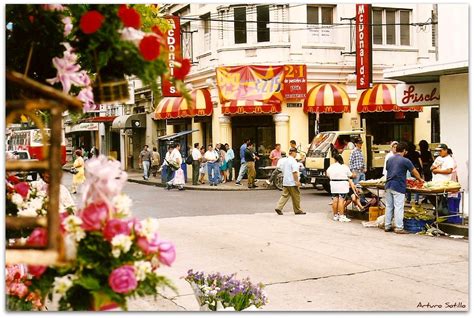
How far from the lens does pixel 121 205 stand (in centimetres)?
283

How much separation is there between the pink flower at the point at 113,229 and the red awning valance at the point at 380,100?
24206 millimetres

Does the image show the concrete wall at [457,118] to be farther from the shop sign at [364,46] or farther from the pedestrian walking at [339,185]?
the shop sign at [364,46]

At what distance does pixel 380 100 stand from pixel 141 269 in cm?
2428

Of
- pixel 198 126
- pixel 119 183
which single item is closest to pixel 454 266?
pixel 119 183

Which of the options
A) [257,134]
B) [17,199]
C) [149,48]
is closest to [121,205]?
[149,48]

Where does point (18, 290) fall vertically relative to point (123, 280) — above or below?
below

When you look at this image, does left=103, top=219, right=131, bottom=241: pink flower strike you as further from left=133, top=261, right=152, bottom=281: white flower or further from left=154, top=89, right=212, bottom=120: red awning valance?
left=154, top=89, right=212, bottom=120: red awning valance

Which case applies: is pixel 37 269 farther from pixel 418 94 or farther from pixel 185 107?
pixel 185 107

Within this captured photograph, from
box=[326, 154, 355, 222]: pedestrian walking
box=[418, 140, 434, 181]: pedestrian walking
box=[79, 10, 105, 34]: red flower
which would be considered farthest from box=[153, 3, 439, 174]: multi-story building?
box=[79, 10, 105, 34]: red flower

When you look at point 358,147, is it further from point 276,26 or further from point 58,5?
point 58,5

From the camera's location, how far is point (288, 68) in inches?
1024

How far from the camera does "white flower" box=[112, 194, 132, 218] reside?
111 inches

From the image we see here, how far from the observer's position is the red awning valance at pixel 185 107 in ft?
91.0

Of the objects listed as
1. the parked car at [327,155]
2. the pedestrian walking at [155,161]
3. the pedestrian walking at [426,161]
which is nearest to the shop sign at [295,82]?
the parked car at [327,155]
